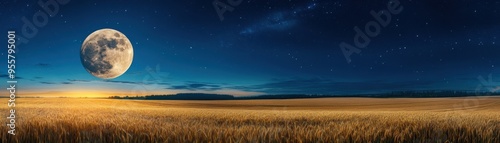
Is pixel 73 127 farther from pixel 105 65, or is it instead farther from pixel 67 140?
pixel 105 65

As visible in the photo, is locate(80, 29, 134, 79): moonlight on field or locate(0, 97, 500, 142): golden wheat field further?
locate(80, 29, 134, 79): moonlight on field

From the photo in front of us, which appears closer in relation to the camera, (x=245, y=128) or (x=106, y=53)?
(x=245, y=128)

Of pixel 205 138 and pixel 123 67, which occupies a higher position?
pixel 123 67

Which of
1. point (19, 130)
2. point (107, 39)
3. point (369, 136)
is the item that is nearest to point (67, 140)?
point (19, 130)

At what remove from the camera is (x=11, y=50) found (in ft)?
25.7

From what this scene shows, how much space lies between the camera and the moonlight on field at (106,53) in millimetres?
25781

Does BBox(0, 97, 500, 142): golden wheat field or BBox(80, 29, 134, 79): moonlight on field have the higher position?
BBox(80, 29, 134, 79): moonlight on field

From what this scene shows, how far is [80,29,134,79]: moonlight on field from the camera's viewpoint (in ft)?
84.6

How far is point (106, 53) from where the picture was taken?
25906 millimetres

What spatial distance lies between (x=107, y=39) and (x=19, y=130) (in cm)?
2164

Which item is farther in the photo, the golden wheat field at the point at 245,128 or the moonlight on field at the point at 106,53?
the moonlight on field at the point at 106,53

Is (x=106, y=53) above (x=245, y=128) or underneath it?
above

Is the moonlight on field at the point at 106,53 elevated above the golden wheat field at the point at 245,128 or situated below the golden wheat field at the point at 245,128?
above

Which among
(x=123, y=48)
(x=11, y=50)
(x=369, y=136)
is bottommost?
(x=369, y=136)
